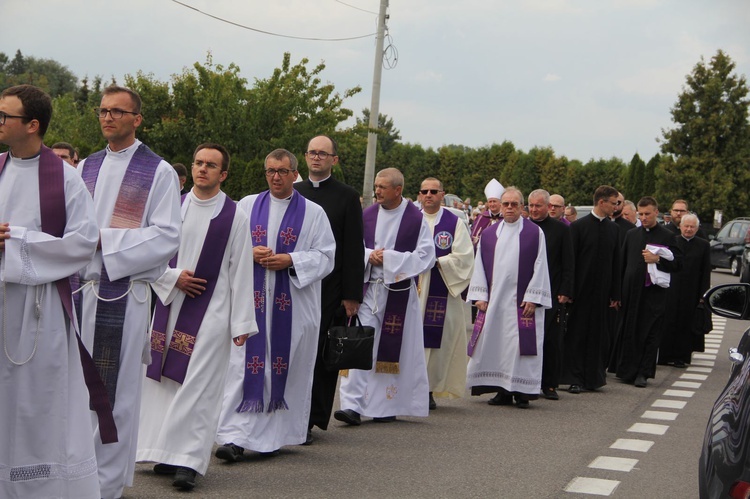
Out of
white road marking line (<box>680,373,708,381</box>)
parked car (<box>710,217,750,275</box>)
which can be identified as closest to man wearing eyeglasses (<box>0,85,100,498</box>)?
white road marking line (<box>680,373,708,381</box>)

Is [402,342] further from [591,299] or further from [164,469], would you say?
[591,299]

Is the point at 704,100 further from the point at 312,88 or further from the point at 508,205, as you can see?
the point at 508,205

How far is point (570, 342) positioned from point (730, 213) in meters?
53.0

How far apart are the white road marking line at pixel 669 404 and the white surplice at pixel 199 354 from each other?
19.2 feet

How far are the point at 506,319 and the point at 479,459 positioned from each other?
11.5 ft

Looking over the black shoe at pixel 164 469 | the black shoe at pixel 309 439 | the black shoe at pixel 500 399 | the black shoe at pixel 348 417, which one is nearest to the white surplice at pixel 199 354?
the black shoe at pixel 164 469

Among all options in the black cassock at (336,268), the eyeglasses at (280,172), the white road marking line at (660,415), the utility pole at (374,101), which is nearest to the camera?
the eyeglasses at (280,172)

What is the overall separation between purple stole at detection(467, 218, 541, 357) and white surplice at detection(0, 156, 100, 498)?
6677mm

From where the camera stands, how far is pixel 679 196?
209 feet

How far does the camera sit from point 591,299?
13250 mm

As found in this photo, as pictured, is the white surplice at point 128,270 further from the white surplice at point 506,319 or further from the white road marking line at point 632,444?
the white surplice at point 506,319

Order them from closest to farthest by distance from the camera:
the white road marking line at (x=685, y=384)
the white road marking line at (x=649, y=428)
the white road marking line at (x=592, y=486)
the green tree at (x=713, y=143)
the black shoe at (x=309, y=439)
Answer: the white road marking line at (x=592, y=486) < the black shoe at (x=309, y=439) < the white road marking line at (x=649, y=428) < the white road marking line at (x=685, y=384) < the green tree at (x=713, y=143)

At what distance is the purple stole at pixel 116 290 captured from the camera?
6203 millimetres

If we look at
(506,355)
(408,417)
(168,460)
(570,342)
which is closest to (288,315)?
(168,460)
